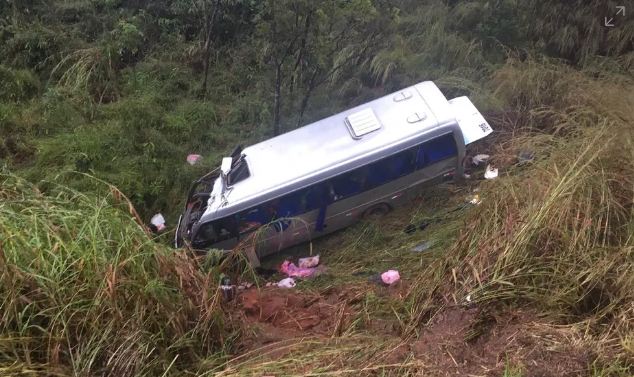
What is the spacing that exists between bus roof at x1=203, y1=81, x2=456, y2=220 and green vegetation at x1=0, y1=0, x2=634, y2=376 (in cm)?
96

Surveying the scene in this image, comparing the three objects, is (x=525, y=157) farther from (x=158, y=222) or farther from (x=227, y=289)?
(x=158, y=222)

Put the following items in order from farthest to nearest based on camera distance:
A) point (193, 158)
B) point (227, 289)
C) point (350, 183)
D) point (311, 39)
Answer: point (193, 158)
point (311, 39)
point (350, 183)
point (227, 289)

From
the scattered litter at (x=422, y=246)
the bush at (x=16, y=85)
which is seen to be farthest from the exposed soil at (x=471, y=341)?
the bush at (x=16, y=85)

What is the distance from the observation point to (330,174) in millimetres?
6941

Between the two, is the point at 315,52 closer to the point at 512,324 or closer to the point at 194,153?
the point at 194,153

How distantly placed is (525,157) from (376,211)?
6.64 feet

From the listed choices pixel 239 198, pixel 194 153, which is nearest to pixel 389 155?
pixel 239 198

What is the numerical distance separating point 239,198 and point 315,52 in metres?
2.77

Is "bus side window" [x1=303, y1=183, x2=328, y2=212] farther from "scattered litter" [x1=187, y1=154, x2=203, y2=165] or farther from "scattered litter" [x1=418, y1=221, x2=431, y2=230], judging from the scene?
"scattered litter" [x1=187, y1=154, x2=203, y2=165]

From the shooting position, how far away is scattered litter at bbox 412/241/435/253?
20.0 feet

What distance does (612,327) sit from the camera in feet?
12.1

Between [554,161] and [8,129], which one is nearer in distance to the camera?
[554,161]

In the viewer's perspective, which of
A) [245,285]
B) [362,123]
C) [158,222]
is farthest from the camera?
[158,222]

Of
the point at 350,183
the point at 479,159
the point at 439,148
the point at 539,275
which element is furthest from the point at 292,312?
the point at 479,159
